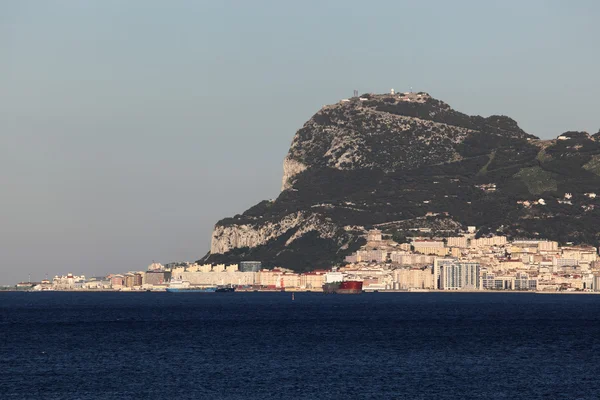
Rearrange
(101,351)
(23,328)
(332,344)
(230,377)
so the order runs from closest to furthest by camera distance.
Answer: (230,377) → (101,351) → (332,344) → (23,328)

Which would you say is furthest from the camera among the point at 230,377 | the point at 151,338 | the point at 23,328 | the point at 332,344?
the point at 23,328

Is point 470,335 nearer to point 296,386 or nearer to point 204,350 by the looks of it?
point 204,350

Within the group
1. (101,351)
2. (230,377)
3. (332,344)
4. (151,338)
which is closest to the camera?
(230,377)

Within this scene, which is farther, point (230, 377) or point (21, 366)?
point (21, 366)

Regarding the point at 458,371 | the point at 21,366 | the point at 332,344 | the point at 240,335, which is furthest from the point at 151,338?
the point at 458,371

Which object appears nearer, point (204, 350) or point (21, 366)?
point (21, 366)

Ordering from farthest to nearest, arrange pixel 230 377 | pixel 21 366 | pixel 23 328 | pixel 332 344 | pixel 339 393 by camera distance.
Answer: pixel 23 328 < pixel 332 344 < pixel 21 366 < pixel 230 377 < pixel 339 393

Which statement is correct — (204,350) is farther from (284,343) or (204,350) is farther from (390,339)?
(390,339)

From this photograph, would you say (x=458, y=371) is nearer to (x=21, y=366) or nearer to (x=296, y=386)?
(x=296, y=386)

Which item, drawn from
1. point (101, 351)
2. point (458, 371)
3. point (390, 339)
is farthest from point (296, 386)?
point (390, 339)
